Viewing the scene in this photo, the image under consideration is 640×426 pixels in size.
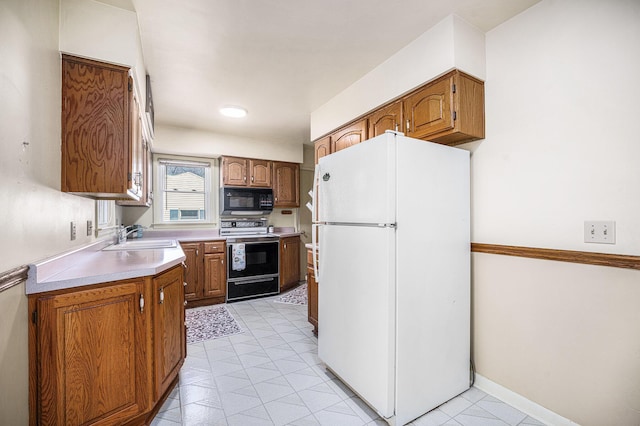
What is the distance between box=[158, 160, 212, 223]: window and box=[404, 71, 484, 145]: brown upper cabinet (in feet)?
11.6

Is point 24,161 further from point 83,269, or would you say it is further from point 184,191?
point 184,191

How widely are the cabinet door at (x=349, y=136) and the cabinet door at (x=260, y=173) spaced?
194cm

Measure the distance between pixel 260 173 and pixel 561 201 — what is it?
387 centimetres

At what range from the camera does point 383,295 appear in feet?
5.37

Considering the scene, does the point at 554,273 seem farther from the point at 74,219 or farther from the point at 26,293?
the point at 74,219

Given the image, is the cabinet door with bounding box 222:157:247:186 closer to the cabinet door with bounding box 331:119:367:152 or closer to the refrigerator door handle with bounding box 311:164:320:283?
the cabinet door with bounding box 331:119:367:152

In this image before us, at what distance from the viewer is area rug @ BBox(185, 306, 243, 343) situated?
296cm

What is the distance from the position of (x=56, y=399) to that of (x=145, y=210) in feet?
10.9

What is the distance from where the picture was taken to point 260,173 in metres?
4.67

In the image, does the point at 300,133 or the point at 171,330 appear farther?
the point at 300,133

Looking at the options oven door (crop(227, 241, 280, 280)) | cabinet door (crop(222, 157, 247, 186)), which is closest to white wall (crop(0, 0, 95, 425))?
oven door (crop(227, 241, 280, 280))

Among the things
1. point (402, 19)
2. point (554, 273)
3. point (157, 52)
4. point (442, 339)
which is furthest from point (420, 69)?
point (157, 52)

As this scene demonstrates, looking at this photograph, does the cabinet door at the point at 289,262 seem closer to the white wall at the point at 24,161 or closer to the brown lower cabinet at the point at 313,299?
the brown lower cabinet at the point at 313,299

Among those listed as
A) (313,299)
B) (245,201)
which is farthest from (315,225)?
(245,201)
